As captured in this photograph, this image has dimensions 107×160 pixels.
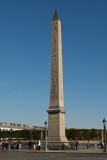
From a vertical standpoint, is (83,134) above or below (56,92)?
above

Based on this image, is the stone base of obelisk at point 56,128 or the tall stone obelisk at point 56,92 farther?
the stone base of obelisk at point 56,128

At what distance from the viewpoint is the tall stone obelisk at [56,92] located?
159 feet

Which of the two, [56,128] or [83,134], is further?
[83,134]

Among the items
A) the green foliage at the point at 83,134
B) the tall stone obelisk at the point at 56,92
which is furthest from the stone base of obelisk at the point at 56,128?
the green foliage at the point at 83,134

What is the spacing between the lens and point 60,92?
1905 inches

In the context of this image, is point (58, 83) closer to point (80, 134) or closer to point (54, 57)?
point (54, 57)

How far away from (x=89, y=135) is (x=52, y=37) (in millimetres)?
87884

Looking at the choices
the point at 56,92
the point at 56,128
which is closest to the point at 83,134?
the point at 56,128

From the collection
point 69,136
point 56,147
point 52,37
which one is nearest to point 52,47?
point 52,37

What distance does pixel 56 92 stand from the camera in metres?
48.2

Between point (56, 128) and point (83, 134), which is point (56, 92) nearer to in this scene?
point (56, 128)

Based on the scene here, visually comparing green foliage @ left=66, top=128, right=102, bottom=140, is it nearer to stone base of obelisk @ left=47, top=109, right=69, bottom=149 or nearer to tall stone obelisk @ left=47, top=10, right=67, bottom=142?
stone base of obelisk @ left=47, top=109, right=69, bottom=149

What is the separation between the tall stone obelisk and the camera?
48375 millimetres

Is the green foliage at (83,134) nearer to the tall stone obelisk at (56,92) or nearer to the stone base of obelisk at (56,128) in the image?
the stone base of obelisk at (56,128)
